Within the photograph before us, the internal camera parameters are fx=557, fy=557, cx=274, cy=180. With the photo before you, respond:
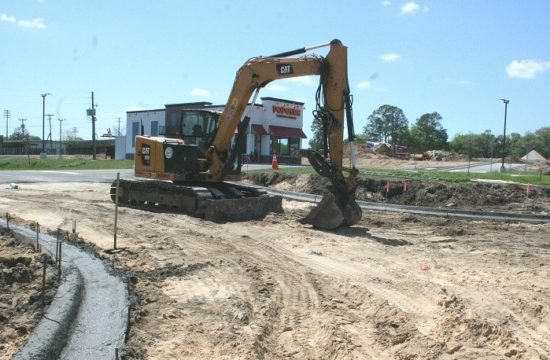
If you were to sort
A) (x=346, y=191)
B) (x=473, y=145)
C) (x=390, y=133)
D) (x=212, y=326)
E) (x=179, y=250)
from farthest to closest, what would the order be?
(x=473, y=145) → (x=390, y=133) → (x=346, y=191) → (x=179, y=250) → (x=212, y=326)

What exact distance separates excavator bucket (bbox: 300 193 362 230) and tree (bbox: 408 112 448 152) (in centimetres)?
9663

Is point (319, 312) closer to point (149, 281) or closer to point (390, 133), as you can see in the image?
point (149, 281)

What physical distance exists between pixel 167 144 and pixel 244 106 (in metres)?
2.42

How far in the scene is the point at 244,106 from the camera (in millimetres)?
14953

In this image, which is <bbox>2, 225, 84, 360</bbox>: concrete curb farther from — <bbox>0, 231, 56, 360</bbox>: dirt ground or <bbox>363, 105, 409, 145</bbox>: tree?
<bbox>363, 105, 409, 145</bbox>: tree

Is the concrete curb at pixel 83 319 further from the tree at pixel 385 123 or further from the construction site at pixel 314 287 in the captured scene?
the tree at pixel 385 123

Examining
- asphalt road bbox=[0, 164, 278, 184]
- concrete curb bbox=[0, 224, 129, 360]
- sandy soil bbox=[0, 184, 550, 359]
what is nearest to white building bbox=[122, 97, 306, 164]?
asphalt road bbox=[0, 164, 278, 184]

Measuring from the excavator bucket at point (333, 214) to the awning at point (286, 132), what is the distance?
37.8 metres

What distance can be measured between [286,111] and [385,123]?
67.5m

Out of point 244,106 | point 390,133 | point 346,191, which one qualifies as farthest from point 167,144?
point 390,133

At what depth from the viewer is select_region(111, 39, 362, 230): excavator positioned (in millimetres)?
12789

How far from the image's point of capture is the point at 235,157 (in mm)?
15422

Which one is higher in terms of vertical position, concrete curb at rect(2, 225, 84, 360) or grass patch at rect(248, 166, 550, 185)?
grass patch at rect(248, 166, 550, 185)

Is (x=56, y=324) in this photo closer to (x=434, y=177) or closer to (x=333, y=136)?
(x=333, y=136)
